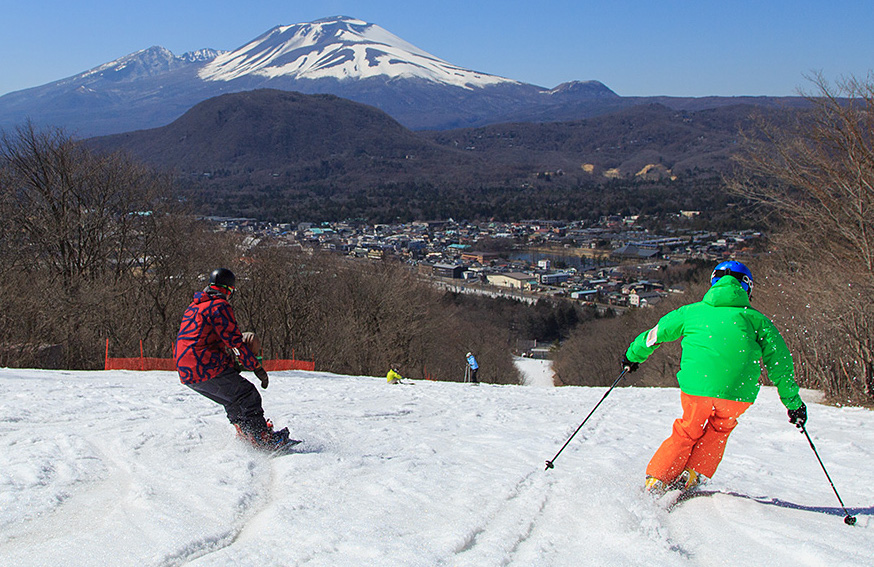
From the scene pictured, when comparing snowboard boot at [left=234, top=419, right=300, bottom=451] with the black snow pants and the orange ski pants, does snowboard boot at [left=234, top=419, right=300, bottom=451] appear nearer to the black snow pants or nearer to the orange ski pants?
the black snow pants

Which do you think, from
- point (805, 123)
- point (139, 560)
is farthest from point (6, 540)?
point (805, 123)

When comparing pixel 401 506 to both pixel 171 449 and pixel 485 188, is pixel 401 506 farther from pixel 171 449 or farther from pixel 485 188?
pixel 485 188

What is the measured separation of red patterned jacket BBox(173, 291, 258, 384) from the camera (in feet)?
16.5

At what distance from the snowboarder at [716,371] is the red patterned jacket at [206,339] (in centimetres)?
316

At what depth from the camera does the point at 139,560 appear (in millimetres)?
3174

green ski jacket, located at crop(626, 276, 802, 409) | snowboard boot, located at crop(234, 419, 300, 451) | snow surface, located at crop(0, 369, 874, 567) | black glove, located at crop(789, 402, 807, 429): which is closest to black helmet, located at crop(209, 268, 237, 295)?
snowboard boot, located at crop(234, 419, 300, 451)

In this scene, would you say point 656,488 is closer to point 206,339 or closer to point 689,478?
point 689,478

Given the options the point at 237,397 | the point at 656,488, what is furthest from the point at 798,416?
the point at 237,397

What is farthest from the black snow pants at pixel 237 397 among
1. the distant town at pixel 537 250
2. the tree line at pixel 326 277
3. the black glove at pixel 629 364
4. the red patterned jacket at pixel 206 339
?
the distant town at pixel 537 250

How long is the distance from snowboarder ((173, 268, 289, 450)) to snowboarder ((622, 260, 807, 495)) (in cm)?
299

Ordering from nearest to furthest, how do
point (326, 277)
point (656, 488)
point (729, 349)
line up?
point (729, 349)
point (656, 488)
point (326, 277)

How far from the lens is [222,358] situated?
515cm

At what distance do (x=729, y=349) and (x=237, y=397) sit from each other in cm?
368

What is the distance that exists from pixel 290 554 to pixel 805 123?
2156cm
